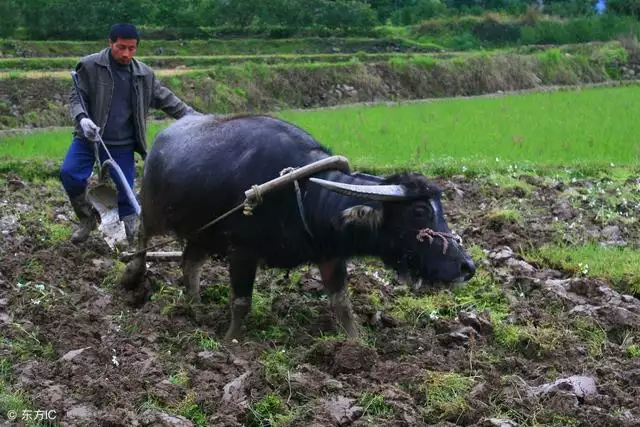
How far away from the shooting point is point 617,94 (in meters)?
19.6

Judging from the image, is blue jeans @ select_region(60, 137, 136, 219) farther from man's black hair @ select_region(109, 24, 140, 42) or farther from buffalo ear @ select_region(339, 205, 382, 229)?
buffalo ear @ select_region(339, 205, 382, 229)

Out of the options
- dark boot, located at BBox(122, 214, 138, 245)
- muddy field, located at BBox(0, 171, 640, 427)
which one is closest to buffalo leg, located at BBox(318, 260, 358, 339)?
muddy field, located at BBox(0, 171, 640, 427)

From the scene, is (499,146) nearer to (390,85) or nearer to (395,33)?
(390,85)

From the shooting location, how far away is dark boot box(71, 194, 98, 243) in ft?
20.6

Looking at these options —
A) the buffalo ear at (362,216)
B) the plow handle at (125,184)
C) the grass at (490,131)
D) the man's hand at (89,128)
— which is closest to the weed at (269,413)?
the buffalo ear at (362,216)

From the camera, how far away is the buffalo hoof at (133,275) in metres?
5.39

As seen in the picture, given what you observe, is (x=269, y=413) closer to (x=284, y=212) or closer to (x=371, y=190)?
(x=371, y=190)

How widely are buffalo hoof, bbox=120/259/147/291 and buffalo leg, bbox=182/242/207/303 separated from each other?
25 cm

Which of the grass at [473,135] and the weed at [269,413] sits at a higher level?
the weed at [269,413]

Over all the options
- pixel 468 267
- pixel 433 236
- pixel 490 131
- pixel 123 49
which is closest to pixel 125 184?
pixel 123 49

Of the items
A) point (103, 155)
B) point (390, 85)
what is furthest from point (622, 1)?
point (103, 155)

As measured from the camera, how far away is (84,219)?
251 inches

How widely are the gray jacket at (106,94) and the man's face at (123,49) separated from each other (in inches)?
3.6

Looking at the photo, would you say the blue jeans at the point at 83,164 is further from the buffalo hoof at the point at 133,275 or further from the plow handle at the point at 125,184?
Answer: the buffalo hoof at the point at 133,275
